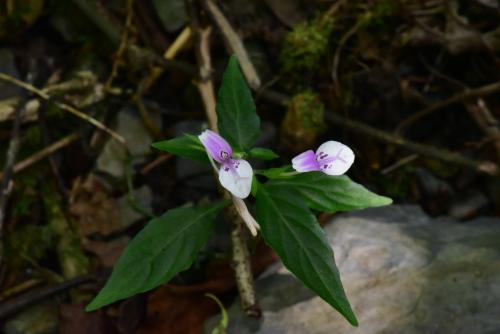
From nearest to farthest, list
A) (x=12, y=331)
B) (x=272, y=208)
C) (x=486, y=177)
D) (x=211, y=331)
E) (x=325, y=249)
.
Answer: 1. (x=325, y=249)
2. (x=272, y=208)
3. (x=211, y=331)
4. (x=12, y=331)
5. (x=486, y=177)

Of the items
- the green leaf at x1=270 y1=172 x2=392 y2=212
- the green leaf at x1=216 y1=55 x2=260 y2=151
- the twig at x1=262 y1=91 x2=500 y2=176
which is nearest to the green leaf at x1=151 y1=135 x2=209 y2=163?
the green leaf at x1=216 y1=55 x2=260 y2=151

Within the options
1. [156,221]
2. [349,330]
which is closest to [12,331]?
[156,221]

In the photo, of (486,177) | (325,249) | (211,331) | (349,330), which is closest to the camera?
(325,249)

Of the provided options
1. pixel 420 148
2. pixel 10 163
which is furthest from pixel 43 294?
pixel 420 148

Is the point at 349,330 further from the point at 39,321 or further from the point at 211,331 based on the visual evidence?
the point at 39,321

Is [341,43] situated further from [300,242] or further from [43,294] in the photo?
[43,294]
